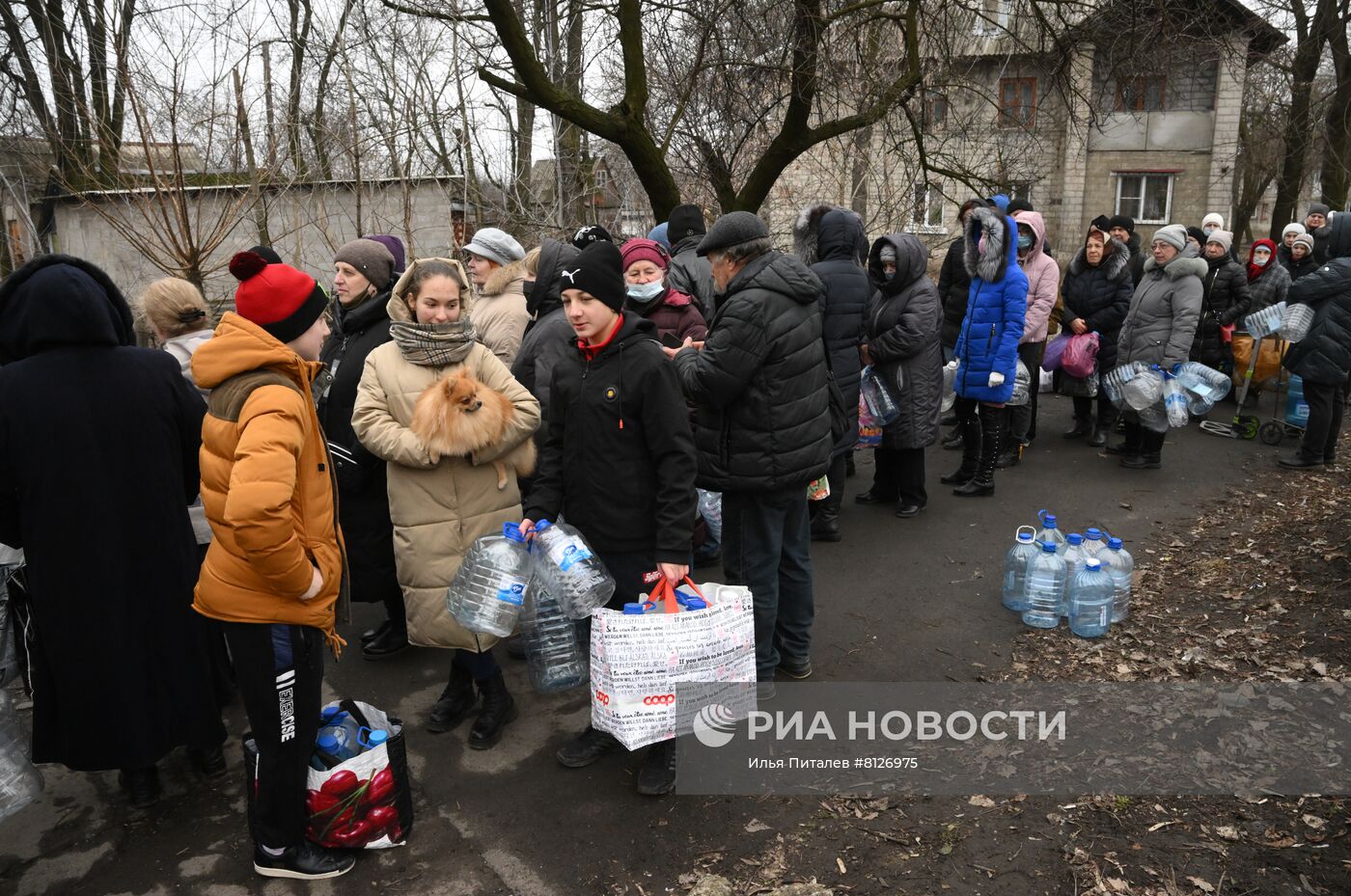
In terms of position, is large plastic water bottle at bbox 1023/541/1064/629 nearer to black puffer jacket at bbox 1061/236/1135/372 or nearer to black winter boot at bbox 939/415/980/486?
black winter boot at bbox 939/415/980/486

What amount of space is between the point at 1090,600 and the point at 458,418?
10.9 feet

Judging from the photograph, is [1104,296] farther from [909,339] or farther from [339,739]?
[339,739]

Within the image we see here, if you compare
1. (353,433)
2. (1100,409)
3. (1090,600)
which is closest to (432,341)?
(353,433)

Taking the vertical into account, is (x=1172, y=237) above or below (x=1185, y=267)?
above

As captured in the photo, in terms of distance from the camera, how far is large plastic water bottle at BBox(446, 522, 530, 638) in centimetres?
349

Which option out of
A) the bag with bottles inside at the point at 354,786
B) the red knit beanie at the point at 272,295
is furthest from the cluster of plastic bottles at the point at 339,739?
the red knit beanie at the point at 272,295

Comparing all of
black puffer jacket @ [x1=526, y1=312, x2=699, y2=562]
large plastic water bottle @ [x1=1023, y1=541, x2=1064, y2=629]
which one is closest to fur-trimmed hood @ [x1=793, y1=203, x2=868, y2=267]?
large plastic water bottle @ [x1=1023, y1=541, x2=1064, y2=629]

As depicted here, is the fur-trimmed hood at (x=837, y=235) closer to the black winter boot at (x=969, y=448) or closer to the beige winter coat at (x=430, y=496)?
the black winter boot at (x=969, y=448)

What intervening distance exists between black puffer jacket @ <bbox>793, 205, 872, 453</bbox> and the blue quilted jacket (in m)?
1.06

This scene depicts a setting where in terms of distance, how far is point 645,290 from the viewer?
4.69m

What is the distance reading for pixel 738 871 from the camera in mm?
3018

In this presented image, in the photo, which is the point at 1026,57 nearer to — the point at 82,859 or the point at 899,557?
the point at 899,557

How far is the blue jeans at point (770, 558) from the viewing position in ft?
12.6

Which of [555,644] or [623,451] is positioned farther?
[555,644]
